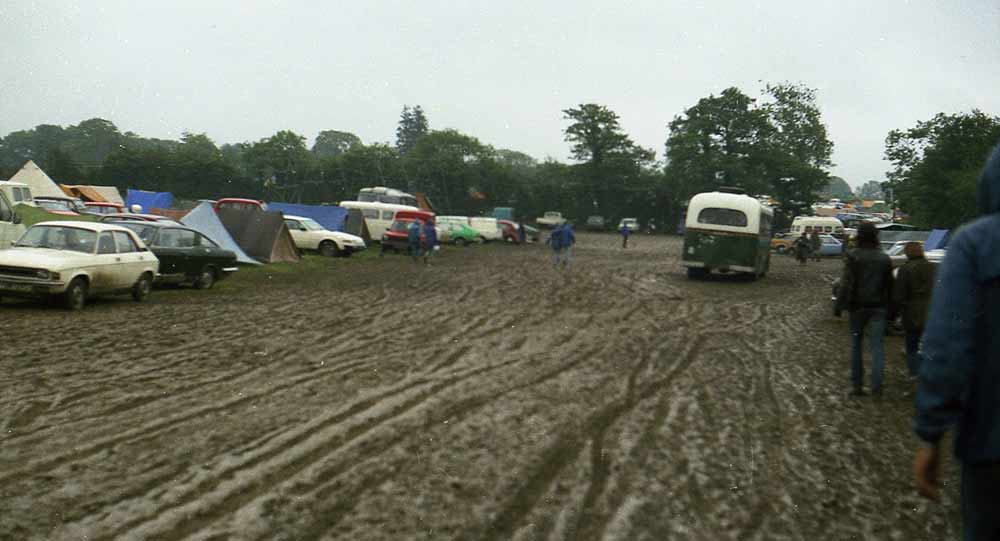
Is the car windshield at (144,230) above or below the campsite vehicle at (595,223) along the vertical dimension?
above

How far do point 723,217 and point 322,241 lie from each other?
50.8 ft

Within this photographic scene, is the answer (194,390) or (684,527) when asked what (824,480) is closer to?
(684,527)

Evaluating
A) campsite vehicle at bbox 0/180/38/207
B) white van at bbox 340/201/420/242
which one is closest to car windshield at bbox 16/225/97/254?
campsite vehicle at bbox 0/180/38/207

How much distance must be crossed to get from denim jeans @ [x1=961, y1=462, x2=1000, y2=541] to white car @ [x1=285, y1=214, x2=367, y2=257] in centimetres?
3146

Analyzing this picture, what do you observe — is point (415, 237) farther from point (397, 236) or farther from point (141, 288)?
point (141, 288)

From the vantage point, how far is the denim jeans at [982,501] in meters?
2.68

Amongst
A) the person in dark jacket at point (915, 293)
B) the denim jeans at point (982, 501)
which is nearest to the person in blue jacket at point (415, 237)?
the person in dark jacket at point (915, 293)

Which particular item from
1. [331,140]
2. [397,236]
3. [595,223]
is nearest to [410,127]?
[331,140]

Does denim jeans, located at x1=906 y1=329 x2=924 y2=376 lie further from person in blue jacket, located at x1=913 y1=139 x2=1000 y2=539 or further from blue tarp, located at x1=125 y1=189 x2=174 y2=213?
blue tarp, located at x1=125 y1=189 x2=174 y2=213

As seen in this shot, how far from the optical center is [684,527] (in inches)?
193

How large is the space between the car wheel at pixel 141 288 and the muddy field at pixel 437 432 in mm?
1581

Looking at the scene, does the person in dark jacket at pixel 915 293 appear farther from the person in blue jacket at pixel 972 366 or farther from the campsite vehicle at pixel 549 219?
the campsite vehicle at pixel 549 219

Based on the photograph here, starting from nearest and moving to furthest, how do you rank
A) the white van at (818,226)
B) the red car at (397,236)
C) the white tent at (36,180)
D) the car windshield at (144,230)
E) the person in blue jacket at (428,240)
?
the car windshield at (144,230) < the person in blue jacket at (428,240) < the red car at (397,236) < the white tent at (36,180) < the white van at (818,226)

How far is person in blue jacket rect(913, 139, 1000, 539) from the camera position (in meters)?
2.72
